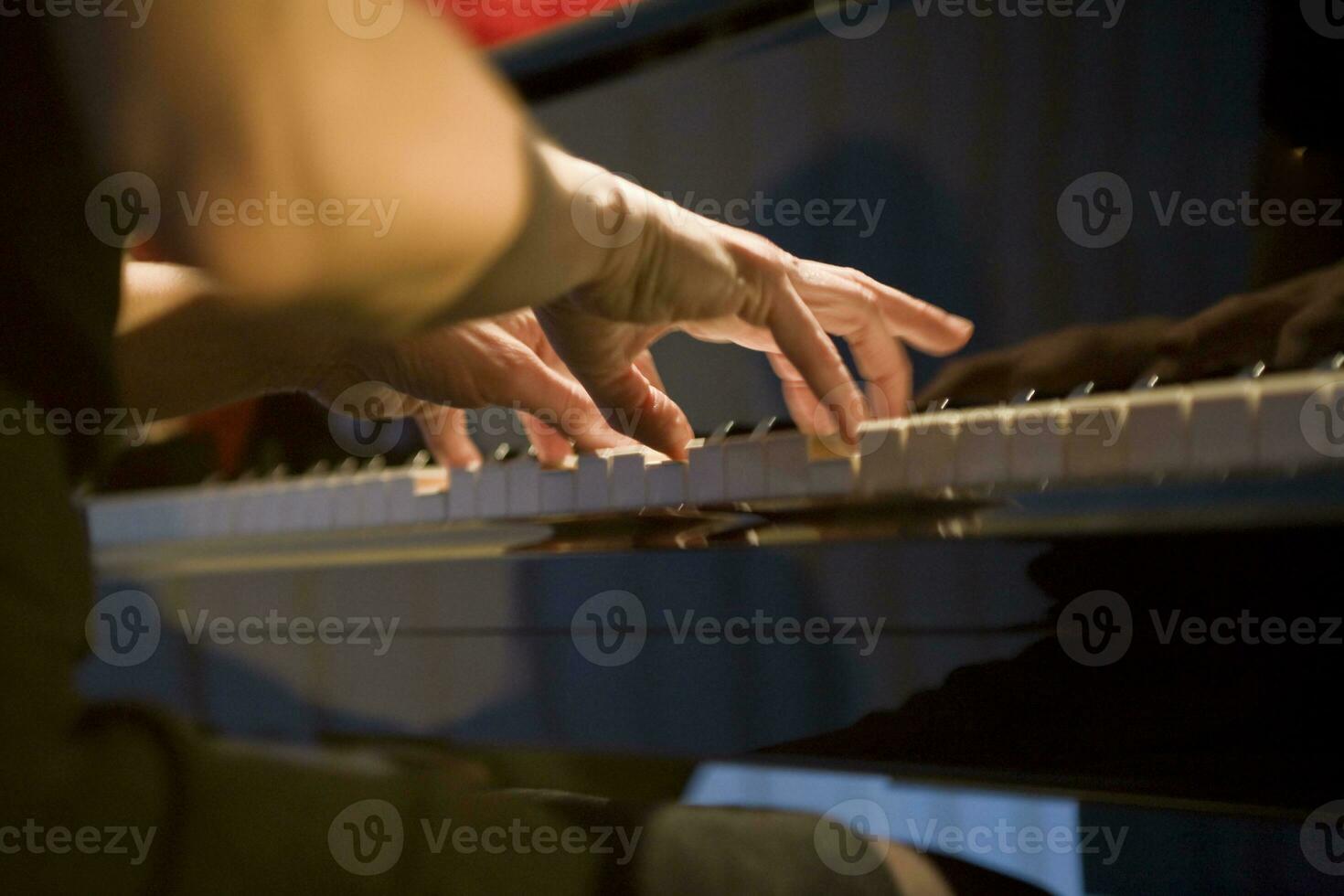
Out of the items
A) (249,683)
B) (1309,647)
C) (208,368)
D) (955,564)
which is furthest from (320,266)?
(249,683)

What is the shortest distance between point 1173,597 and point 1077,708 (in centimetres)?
9

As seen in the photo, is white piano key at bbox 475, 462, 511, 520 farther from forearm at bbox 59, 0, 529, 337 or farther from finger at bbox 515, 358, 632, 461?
forearm at bbox 59, 0, 529, 337

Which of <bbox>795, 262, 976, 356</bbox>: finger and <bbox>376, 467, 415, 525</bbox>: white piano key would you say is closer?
<bbox>795, 262, 976, 356</bbox>: finger

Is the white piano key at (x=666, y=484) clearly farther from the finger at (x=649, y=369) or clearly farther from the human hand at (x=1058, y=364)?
the human hand at (x=1058, y=364)

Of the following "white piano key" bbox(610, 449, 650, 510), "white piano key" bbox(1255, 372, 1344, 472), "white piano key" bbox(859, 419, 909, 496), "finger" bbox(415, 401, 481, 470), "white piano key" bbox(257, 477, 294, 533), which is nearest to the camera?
"white piano key" bbox(1255, 372, 1344, 472)

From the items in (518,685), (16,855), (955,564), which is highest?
(955,564)

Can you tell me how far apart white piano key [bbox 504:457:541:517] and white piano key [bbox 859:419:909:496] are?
25 cm

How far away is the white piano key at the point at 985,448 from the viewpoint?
0.56 m

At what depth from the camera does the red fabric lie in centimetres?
80

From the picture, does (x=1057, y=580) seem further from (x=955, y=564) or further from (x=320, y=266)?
(x=320, y=266)

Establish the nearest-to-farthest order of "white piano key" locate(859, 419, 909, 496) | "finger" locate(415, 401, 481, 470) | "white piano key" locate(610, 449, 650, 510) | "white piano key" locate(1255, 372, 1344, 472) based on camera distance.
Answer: "white piano key" locate(1255, 372, 1344, 472), "white piano key" locate(859, 419, 909, 496), "white piano key" locate(610, 449, 650, 510), "finger" locate(415, 401, 481, 470)

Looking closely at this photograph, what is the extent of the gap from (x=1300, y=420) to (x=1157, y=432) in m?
0.06

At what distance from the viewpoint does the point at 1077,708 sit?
60cm

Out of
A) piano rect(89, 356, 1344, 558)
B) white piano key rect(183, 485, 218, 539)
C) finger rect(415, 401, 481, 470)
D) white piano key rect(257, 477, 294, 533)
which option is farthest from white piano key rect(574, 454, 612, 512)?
white piano key rect(183, 485, 218, 539)
